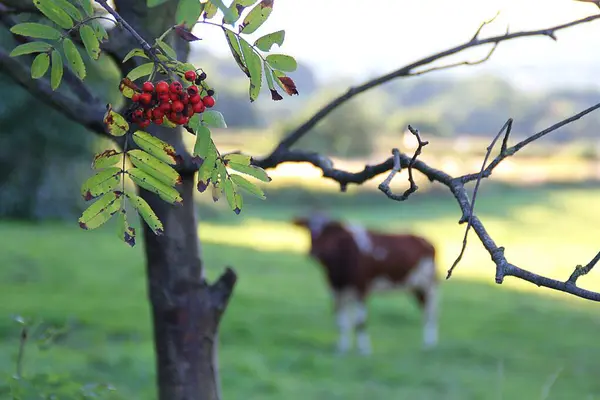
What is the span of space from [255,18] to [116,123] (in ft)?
1.24

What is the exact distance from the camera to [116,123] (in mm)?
1848

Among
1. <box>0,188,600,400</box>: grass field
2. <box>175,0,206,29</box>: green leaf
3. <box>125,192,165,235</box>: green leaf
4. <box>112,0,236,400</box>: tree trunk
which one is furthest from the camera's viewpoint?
<box>0,188,600,400</box>: grass field

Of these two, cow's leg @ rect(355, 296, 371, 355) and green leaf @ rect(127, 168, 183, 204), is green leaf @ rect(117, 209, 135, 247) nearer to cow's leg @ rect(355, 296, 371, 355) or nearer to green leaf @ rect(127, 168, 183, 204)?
green leaf @ rect(127, 168, 183, 204)

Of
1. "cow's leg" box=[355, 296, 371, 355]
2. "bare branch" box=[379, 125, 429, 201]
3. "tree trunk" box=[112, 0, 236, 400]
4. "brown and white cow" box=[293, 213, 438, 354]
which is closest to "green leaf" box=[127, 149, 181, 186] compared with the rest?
"bare branch" box=[379, 125, 429, 201]

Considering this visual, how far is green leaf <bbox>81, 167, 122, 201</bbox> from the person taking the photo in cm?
183

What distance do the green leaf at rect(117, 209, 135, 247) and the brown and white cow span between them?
8.05 m

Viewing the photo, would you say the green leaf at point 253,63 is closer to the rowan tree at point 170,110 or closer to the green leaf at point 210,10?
the rowan tree at point 170,110

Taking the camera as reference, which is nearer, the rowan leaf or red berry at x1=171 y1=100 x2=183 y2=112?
red berry at x1=171 y1=100 x2=183 y2=112

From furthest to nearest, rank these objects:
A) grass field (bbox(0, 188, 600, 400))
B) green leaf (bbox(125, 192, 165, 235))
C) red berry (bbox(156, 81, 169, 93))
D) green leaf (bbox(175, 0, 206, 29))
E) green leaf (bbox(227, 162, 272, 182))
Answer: grass field (bbox(0, 188, 600, 400)), green leaf (bbox(227, 162, 272, 182)), green leaf (bbox(125, 192, 165, 235)), red berry (bbox(156, 81, 169, 93)), green leaf (bbox(175, 0, 206, 29))

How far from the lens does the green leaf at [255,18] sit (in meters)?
1.84

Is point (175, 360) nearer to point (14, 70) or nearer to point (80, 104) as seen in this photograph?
point (80, 104)

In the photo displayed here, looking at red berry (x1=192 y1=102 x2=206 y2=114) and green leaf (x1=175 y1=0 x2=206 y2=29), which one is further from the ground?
green leaf (x1=175 y1=0 x2=206 y2=29)

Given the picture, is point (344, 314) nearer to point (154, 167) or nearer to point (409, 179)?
point (409, 179)

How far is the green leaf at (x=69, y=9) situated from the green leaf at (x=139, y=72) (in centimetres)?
15
